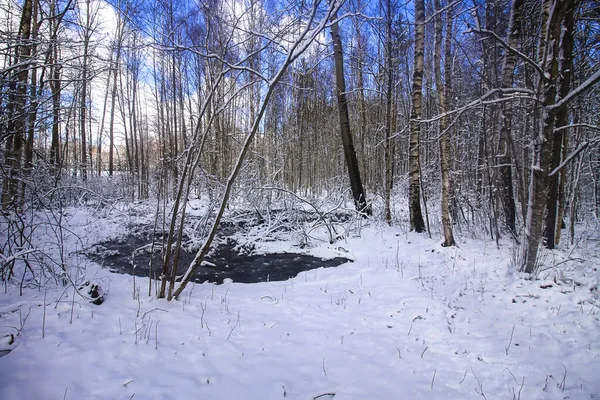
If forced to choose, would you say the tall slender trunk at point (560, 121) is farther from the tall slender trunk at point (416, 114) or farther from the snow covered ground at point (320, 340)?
the tall slender trunk at point (416, 114)

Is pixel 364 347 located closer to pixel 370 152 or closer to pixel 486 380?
pixel 486 380

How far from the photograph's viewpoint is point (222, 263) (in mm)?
6602

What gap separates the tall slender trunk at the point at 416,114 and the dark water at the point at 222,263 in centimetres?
272

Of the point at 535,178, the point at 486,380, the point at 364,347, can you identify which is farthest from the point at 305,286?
the point at 535,178

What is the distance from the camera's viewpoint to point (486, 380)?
2.45m

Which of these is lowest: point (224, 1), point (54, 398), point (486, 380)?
point (486, 380)

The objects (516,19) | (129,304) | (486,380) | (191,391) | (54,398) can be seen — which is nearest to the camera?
(54,398)

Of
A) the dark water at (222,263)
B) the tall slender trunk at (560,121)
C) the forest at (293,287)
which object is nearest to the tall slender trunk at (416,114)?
the forest at (293,287)

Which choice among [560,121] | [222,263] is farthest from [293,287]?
[560,121]

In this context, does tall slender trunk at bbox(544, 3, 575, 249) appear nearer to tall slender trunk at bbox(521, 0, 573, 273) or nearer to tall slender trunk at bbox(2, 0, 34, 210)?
tall slender trunk at bbox(521, 0, 573, 273)

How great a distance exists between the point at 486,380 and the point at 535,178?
2991 mm

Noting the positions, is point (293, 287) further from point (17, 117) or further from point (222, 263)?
point (17, 117)

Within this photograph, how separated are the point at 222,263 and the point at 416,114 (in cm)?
611

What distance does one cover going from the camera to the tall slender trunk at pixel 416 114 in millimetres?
7020
